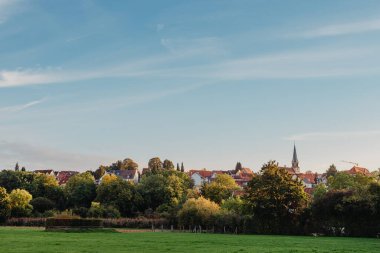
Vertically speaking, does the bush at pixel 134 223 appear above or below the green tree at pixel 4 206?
below

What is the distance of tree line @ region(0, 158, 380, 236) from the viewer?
2389 inches

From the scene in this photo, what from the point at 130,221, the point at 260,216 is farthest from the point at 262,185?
the point at 130,221

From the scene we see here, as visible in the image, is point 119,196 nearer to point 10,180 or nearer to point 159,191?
point 159,191

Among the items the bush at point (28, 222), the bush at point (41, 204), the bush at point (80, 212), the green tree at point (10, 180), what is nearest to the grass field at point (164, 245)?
the bush at point (28, 222)

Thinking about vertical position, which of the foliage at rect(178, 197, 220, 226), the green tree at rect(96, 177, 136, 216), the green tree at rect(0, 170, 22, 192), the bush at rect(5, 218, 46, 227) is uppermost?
the green tree at rect(0, 170, 22, 192)

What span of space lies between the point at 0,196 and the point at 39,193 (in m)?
21.3

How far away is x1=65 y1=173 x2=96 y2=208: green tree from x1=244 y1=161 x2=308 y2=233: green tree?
49815 mm

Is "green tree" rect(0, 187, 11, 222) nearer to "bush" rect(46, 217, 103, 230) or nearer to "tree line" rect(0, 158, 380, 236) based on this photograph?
"tree line" rect(0, 158, 380, 236)

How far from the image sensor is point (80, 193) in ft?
345

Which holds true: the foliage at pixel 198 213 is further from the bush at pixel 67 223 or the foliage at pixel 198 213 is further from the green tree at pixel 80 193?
the green tree at pixel 80 193

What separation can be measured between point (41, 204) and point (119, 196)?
1598cm

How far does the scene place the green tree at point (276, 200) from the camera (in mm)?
63906

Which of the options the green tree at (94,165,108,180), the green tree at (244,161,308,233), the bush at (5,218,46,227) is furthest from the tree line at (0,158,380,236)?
the green tree at (94,165,108,180)

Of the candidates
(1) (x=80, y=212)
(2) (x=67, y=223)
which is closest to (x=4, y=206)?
(1) (x=80, y=212)
